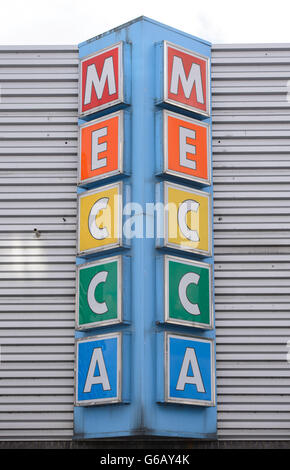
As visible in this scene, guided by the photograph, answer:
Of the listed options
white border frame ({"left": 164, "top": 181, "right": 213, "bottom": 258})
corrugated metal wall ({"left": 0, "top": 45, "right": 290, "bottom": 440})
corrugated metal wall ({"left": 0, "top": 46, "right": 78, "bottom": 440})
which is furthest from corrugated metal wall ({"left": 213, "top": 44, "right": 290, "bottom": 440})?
corrugated metal wall ({"left": 0, "top": 46, "right": 78, "bottom": 440})

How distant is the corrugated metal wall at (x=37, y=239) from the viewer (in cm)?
1944

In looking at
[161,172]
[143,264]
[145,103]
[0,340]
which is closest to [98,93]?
[145,103]

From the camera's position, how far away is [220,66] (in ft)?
71.2

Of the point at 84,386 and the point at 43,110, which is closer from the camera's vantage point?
the point at 84,386

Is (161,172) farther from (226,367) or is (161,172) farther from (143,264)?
(226,367)

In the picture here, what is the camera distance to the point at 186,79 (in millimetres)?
20453

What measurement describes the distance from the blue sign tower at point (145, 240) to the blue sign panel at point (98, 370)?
0.9 inches

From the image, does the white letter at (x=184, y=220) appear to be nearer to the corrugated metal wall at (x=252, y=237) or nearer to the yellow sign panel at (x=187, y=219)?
the yellow sign panel at (x=187, y=219)

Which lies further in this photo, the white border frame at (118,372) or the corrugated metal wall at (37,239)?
the corrugated metal wall at (37,239)

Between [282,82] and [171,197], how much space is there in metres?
4.54

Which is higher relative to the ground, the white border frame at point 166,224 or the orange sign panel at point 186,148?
the orange sign panel at point 186,148

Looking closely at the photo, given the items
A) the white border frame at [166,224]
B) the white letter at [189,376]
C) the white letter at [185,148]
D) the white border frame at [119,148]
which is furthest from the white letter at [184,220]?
the white letter at [189,376]

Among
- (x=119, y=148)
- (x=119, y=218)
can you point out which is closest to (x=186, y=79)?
(x=119, y=148)

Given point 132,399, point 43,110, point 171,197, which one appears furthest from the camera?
point 43,110
